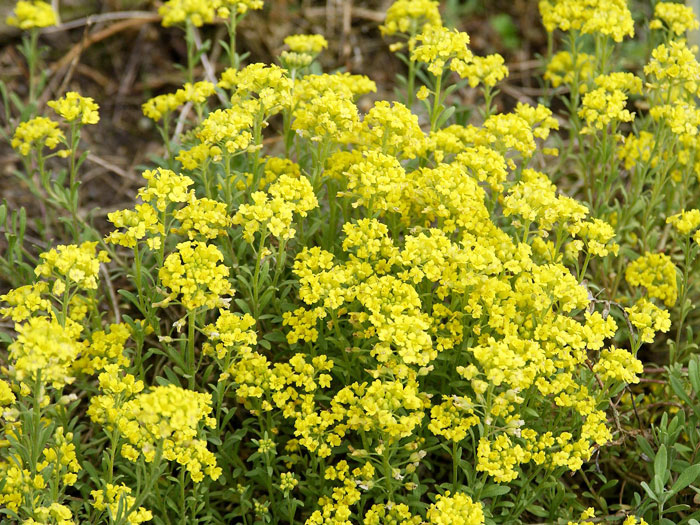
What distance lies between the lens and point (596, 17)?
12.4 feet

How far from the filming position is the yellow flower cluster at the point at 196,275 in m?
2.78

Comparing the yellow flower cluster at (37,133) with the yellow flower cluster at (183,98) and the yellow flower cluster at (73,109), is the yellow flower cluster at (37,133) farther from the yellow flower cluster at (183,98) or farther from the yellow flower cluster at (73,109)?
the yellow flower cluster at (183,98)

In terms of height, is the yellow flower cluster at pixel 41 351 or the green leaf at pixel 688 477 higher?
the yellow flower cluster at pixel 41 351

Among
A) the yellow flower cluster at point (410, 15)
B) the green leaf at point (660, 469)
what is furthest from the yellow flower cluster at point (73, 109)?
the green leaf at point (660, 469)

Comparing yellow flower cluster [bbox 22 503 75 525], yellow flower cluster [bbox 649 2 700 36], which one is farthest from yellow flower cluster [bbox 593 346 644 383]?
yellow flower cluster [bbox 22 503 75 525]

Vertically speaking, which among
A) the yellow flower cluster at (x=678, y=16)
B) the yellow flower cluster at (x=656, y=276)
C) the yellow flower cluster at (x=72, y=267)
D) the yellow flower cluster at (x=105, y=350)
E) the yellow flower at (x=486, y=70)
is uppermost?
the yellow flower cluster at (x=678, y=16)

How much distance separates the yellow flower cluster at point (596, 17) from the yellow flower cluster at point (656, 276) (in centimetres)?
104

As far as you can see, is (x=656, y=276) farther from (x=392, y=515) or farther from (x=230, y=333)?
(x=230, y=333)

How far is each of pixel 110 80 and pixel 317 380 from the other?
3.67 metres

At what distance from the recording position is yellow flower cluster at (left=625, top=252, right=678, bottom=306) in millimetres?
3629

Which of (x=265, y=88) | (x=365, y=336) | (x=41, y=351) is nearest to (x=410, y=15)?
(x=265, y=88)

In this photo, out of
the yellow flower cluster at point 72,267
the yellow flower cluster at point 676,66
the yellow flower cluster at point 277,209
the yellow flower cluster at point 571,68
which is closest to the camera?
the yellow flower cluster at point 72,267

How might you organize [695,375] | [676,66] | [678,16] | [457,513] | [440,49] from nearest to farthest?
[457,513] → [695,375] → [440,49] → [676,66] → [678,16]

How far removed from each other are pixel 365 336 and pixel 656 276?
5.06ft
